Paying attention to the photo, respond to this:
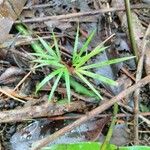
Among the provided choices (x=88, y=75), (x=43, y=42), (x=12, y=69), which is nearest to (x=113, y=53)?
(x=88, y=75)

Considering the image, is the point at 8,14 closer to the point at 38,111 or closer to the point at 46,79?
the point at 46,79

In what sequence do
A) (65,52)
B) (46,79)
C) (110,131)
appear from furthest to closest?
(65,52) < (46,79) < (110,131)

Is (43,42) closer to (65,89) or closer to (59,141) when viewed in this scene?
(65,89)

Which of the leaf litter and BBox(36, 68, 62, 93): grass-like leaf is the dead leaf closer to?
the leaf litter

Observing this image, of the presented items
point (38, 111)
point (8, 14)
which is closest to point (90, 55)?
point (38, 111)

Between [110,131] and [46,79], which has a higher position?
[46,79]
